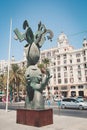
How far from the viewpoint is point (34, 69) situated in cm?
1338

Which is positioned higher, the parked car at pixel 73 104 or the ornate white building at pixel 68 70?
the ornate white building at pixel 68 70

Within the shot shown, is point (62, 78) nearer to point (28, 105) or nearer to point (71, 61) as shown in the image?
point (71, 61)

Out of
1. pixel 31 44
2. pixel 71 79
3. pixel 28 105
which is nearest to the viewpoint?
pixel 28 105

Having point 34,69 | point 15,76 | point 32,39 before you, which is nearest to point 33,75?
point 34,69

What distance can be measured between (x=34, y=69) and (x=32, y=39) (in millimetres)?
2421

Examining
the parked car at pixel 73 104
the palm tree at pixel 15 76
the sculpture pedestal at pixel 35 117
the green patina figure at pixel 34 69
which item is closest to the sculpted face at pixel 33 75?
the green patina figure at pixel 34 69

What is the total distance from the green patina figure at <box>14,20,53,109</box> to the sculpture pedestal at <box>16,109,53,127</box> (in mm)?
634

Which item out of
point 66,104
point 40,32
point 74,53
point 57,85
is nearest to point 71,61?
point 74,53

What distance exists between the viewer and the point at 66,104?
3020cm

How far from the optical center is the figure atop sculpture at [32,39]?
1361 cm

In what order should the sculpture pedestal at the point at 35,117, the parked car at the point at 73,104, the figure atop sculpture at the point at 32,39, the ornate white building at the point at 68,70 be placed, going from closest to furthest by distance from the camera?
the sculpture pedestal at the point at 35,117 < the figure atop sculpture at the point at 32,39 < the parked car at the point at 73,104 < the ornate white building at the point at 68,70

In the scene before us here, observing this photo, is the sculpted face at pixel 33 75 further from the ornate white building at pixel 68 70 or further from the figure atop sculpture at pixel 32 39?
the ornate white building at pixel 68 70

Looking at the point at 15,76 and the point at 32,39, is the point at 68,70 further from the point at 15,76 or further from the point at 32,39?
the point at 32,39

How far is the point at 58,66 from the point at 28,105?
2718 inches
